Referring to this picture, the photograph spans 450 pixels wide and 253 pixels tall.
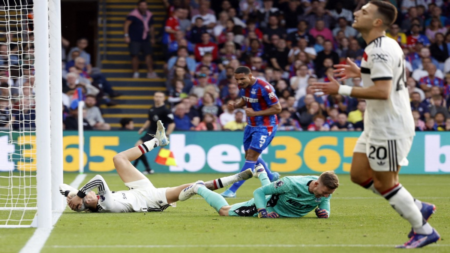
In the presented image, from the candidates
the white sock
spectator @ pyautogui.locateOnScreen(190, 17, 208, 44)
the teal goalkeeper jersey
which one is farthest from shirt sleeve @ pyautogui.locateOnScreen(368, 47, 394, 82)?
spectator @ pyautogui.locateOnScreen(190, 17, 208, 44)

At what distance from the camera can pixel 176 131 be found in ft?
55.1

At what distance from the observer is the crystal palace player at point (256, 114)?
11.1 m

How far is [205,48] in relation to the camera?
66.9 ft

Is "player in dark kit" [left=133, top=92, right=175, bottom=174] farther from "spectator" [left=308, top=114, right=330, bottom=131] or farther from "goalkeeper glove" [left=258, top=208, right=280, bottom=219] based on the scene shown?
"goalkeeper glove" [left=258, top=208, right=280, bottom=219]

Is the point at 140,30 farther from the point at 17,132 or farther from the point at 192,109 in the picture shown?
the point at 17,132

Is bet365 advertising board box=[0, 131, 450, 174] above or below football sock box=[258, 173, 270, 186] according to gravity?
below

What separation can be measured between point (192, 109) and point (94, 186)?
10.1 meters

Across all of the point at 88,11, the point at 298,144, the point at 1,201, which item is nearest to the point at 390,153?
the point at 1,201

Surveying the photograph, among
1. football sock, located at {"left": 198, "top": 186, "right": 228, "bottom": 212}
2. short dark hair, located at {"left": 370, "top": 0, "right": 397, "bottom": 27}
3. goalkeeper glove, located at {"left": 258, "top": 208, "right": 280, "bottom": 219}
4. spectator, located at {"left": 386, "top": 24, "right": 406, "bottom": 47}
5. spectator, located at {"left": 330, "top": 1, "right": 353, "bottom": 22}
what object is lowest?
goalkeeper glove, located at {"left": 258, "top": 208, "right": 280, "bottom": 219}

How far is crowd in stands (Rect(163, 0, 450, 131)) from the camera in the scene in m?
18.2

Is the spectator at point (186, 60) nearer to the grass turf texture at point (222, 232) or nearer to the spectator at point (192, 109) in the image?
the spectator at point (192, 109)

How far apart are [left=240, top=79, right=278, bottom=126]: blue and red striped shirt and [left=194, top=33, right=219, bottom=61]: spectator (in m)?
9.13

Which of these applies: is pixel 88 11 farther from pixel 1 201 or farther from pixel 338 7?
pixel 1 201

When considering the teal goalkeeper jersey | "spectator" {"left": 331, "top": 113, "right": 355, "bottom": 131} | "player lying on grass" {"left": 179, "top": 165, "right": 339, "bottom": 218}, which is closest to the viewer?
"player lying on grass" {"left": 179, "top": 165, "right": 339, "bottom": 218}
